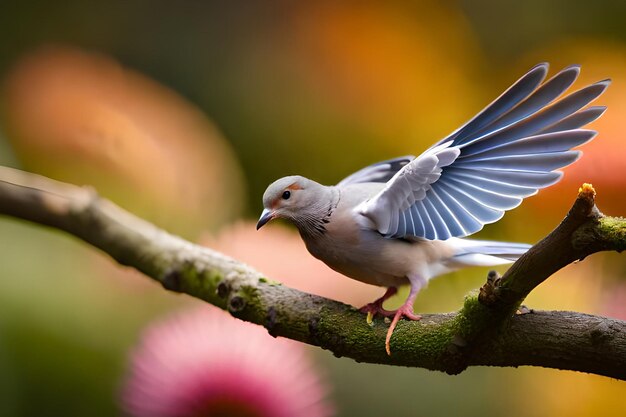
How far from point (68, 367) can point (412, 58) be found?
0.83 metres

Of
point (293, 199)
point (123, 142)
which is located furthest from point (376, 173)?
point (123, 142)

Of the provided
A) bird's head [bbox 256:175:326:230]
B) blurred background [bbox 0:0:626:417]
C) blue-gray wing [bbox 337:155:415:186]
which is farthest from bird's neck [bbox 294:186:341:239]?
blurred background [bbox 0:0:626:417]

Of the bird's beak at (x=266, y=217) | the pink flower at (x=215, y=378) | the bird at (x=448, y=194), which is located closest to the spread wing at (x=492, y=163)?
the bird at (x=448, y=194)

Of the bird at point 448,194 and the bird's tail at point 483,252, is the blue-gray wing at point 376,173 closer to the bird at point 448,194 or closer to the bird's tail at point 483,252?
the bird at point 448,194

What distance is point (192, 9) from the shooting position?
1964mm

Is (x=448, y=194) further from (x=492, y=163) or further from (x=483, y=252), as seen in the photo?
(x=483, y=252)

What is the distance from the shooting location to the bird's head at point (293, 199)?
2.51 feet

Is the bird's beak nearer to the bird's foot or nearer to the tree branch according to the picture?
the tree branch

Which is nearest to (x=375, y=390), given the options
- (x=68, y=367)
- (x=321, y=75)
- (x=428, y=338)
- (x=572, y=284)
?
(x=572, y=284)

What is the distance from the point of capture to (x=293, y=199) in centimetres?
77

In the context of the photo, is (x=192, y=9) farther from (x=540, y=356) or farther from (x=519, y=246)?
(x=540, y=356)

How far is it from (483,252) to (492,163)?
172 mm

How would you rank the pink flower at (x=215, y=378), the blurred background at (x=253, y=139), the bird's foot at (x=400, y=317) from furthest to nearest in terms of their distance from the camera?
the blurred background at (x=253, y=139), the pink flower at (x=215, y=378), the bird's foot at (x=400, y=317)

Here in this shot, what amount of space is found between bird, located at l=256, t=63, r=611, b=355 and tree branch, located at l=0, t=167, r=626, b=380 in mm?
36
